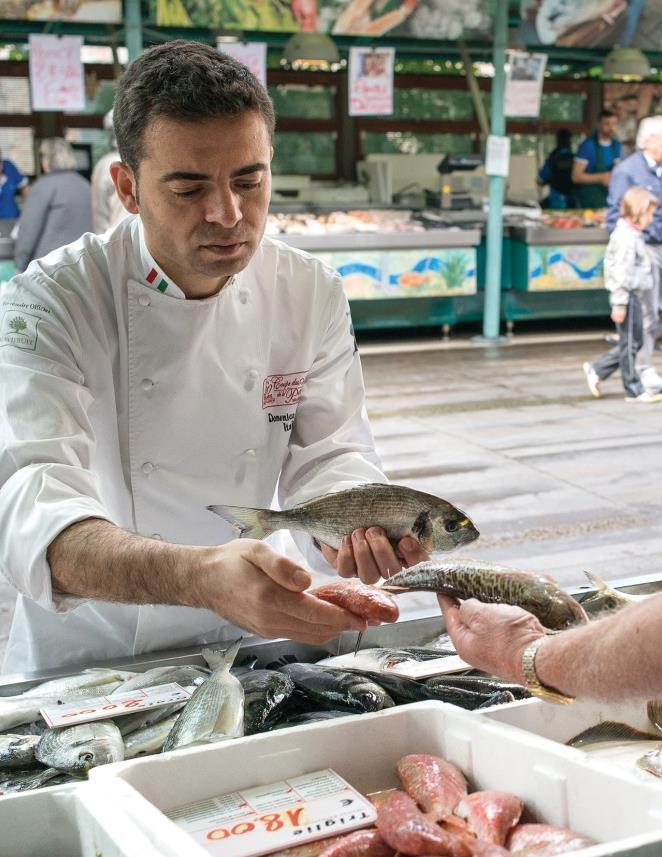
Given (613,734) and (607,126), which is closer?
(613,734)

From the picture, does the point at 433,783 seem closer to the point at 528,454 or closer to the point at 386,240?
the point at 528,454

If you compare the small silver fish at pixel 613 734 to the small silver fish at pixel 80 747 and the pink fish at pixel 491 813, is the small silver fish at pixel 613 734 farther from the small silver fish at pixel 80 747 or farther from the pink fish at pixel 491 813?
the small silver fish at pixel 80 747

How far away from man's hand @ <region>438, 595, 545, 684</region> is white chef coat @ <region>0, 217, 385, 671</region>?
64cm

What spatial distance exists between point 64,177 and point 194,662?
6335mm

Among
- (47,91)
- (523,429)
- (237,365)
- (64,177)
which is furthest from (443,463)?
(47,91)

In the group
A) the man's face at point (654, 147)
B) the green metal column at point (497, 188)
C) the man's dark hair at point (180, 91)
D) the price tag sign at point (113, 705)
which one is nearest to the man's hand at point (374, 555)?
the price tag sign at point (113, 705)

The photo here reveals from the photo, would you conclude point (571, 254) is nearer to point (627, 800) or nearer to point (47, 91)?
point (47, 91)

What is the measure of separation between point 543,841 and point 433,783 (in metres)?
0.19

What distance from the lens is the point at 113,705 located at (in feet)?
6.27

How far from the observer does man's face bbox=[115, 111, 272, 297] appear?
2.05 m

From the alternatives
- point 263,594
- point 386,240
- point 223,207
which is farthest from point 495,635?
point 386,240

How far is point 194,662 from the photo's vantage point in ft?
7.18

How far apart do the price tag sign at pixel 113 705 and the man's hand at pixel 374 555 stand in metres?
0.39

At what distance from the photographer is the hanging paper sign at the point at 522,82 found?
11.2 meters
